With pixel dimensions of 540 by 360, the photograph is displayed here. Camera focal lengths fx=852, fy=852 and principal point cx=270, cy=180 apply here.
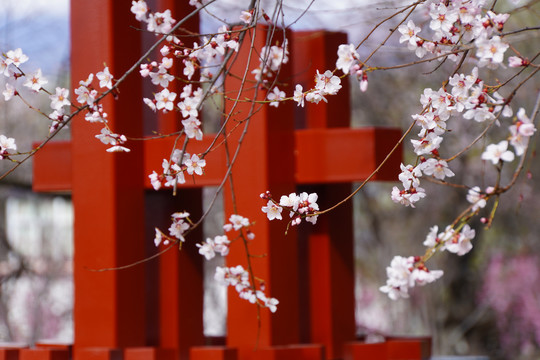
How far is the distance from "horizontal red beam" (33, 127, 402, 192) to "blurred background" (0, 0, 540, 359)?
3513 mm

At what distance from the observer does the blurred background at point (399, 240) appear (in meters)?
7.23

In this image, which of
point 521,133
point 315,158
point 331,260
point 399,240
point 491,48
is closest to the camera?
point 521,133

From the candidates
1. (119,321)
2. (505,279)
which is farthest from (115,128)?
(505,279)

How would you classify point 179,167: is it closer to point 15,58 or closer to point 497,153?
point 15,58

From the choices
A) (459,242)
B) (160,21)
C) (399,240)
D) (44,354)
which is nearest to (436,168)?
(459,242)

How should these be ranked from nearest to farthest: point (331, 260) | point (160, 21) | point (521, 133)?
point (521, 133) < point (160, 21) < point (331, 260)

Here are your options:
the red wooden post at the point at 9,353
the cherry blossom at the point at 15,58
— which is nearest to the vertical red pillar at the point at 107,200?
the red wooden post at the point at 9,353

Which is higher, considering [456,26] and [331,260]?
[456,26]

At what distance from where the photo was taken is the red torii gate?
10.7ft

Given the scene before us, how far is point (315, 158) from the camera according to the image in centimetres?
349

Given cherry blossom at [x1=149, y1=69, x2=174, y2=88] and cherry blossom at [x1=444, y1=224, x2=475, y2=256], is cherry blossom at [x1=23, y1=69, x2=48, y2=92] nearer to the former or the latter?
cherry blossom at [x1=149, y1=69, x2=174, y2=88]

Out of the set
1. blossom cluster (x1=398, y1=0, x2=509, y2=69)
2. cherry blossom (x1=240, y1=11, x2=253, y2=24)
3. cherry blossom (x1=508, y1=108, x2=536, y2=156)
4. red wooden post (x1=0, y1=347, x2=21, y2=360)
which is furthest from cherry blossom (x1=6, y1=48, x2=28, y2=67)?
red wooden post (x1=0, y1=347, x2=21, y2=360)

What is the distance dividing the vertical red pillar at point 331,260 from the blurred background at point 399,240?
126 inches

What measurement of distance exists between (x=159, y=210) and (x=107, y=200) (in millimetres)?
356
